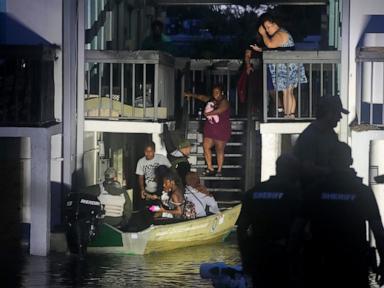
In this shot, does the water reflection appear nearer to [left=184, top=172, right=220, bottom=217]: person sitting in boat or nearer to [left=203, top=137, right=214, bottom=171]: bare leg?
[left=184, top=172, right=220, bottom=217]: person sitting in boat

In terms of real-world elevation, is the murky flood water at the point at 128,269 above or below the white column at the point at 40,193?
below

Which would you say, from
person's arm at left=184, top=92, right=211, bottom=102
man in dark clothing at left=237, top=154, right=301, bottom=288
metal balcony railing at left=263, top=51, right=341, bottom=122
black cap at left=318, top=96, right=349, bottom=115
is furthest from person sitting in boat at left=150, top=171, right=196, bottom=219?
man in dark clothing at left=237, top=154, right=301, bottom=288

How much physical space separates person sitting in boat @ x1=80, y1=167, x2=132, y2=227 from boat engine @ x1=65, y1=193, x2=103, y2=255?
0.78 metres

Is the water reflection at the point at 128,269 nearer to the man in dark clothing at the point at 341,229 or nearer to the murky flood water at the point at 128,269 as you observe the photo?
the murky flood water at the point at 128,269

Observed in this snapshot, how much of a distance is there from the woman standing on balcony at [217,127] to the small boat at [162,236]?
2888 mm

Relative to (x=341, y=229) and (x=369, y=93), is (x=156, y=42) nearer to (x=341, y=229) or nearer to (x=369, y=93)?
(x=369, y=93)

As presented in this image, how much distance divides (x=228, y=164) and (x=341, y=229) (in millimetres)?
11234

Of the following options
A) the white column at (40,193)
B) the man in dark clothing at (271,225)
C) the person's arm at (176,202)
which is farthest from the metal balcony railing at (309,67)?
the man in dark clothing at (271,225)

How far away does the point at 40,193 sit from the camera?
15461 millimetres

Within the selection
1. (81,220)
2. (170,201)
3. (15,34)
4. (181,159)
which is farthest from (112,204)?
(15,34)

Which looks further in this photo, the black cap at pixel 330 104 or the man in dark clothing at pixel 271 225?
the black cap at pixel 330 104

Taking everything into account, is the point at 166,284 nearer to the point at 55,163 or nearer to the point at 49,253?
the point at 49,253

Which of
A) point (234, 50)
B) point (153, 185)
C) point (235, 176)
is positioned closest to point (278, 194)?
point (153, 185)

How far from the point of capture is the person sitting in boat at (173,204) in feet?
53.9
